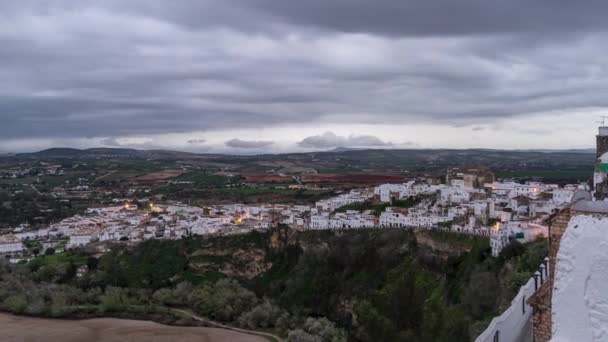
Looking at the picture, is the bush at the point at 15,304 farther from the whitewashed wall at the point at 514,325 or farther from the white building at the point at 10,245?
the whitewashed wall at the point at 514,325

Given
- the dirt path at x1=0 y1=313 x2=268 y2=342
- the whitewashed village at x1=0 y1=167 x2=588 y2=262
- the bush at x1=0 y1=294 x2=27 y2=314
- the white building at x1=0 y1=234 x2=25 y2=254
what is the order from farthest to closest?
the white building at x1=0 y1=234 x2=25 y2=254 → the whitewashed village at x1=0 y1=167 x2=588 y2=262 → the bush at x1=0 y1=294 x2=27 y2=314 → the dirt path at x1=0 y1=313 x2=268 y2=342

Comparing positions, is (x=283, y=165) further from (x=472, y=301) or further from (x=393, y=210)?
(x=472, y=301)

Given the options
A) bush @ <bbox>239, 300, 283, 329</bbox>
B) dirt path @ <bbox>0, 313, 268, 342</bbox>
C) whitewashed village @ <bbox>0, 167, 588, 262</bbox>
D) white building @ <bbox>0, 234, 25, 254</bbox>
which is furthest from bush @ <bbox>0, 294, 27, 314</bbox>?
white building @ <bbox>0, 234, 25, 254</bbox>

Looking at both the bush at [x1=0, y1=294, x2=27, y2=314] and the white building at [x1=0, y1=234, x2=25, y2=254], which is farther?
the white building at [x1=0, y1=234, x2=25, y2=254]

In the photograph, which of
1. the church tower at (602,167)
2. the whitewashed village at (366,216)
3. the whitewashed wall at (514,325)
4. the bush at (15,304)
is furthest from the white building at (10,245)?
the church tower at (602,167)

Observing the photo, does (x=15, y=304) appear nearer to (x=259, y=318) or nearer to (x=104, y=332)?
(x=104, y=332)

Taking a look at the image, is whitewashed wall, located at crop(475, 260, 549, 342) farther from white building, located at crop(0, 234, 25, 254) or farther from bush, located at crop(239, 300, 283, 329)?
white building, located at crop(0, 234, 25, 254)

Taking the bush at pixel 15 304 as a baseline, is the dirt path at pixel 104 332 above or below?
below
